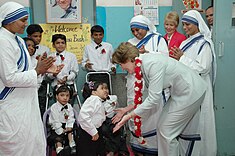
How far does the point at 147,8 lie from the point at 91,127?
2.34 meters

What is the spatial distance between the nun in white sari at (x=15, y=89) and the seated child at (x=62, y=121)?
998 millimetres

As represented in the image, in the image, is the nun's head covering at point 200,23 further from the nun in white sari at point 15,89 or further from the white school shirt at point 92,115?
the nun in white sari at point 15,89

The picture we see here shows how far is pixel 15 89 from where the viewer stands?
2311 mm

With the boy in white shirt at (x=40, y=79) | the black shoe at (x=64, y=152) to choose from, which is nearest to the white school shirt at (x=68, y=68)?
the boy in white shirt at (x=40, y=79)

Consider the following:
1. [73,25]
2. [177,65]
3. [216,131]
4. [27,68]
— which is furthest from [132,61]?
[73,25]

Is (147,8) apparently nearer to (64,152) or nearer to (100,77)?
(100,77)

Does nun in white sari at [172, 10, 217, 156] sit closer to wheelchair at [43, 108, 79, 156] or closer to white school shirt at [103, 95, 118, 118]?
white school shirt at [103, 95, 118, 118]

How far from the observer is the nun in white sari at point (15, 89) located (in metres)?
2.24

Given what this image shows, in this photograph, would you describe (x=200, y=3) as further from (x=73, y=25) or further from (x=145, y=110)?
(x=145, y=110)

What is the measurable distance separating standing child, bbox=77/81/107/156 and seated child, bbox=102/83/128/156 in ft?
0.19

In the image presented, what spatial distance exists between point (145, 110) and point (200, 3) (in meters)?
2.81

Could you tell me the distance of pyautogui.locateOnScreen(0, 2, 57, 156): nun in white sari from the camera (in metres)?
2.24

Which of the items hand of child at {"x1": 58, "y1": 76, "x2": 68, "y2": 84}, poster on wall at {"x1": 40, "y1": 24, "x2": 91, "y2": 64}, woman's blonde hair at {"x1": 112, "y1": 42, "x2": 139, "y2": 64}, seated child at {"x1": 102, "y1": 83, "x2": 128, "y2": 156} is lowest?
seated child at {"x1": 102, "y1": 83, "x2": 128, "y2": 156}

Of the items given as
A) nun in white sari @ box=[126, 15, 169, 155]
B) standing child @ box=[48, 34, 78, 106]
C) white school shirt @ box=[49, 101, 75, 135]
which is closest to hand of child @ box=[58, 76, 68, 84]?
standing child @ box=[48, 34, 78, 106]
